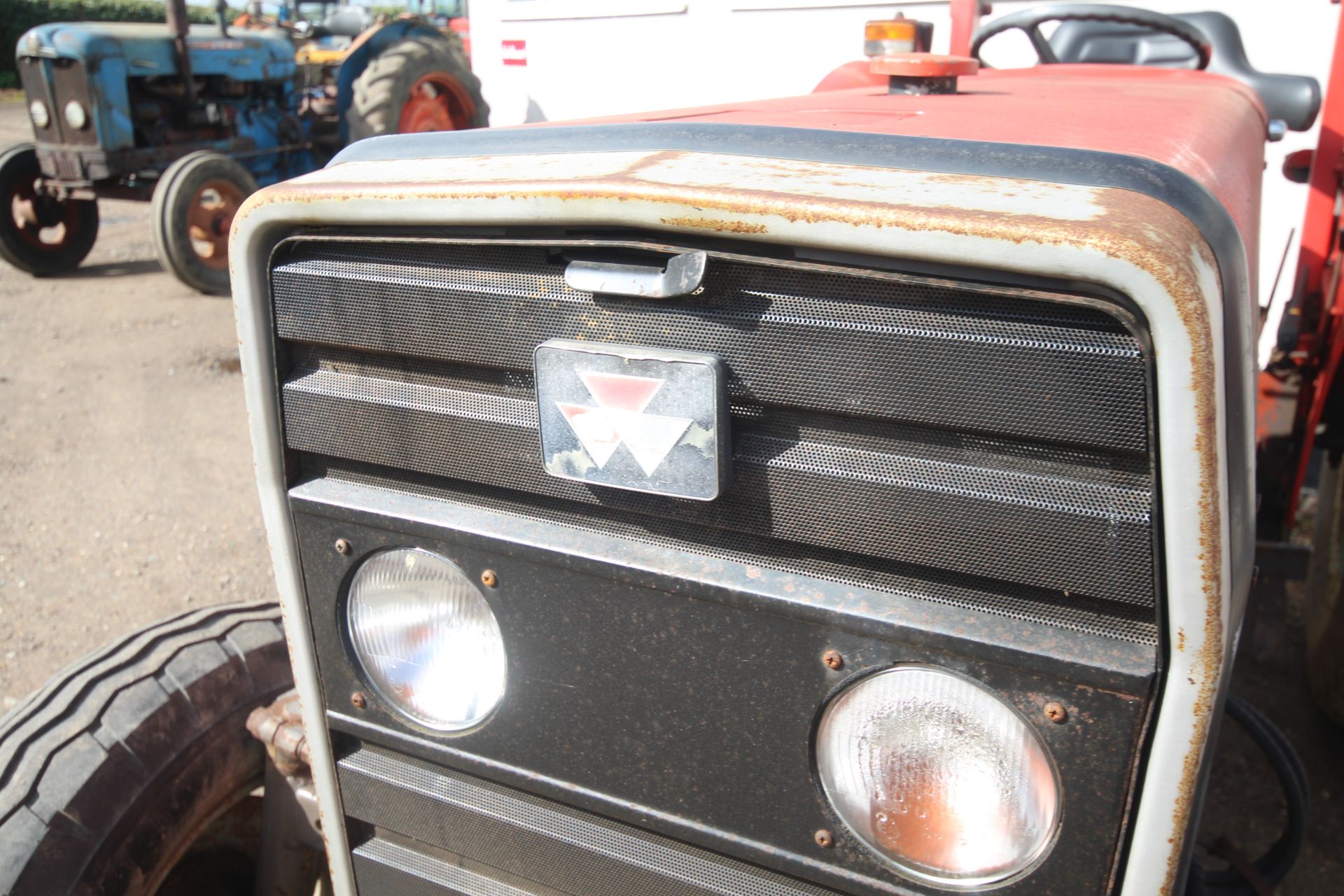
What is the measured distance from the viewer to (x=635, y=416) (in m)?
0.93

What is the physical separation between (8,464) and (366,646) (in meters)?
3.78

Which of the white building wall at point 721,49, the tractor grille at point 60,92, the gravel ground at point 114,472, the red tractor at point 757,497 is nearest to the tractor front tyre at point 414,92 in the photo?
the white building wall at point 721,49

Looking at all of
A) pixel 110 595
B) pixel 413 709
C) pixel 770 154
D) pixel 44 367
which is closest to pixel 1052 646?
pixel 770 154

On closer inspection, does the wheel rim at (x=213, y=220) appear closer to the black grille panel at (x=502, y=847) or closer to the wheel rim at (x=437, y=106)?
the wheel rim at (x=437, y=106)

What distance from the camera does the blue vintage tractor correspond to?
6617mm

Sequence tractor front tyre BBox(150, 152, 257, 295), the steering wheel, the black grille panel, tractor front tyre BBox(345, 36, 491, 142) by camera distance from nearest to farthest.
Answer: the black grille panel, the steering wheel, tractor front tyre BBox(150, 152, 257, 295), tractor front tyre BBox(345, 36, 491, 142)

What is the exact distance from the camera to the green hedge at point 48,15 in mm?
21609

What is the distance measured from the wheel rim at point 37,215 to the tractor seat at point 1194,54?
266 inches

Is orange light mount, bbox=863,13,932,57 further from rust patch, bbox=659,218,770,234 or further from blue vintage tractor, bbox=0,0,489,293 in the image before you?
blue vintage tractor, bbox=0,0,489,293

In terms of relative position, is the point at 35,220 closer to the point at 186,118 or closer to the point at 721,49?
the point at 186,118

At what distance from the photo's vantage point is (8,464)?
13.8 ft

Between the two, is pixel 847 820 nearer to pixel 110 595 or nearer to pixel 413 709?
pixel 413 709

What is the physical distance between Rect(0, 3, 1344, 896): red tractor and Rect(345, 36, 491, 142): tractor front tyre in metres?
6.21

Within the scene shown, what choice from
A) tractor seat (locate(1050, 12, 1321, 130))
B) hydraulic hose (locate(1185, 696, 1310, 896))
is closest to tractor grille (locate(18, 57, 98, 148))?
tractor seat (locate(1050, 12, 1321, 130))
